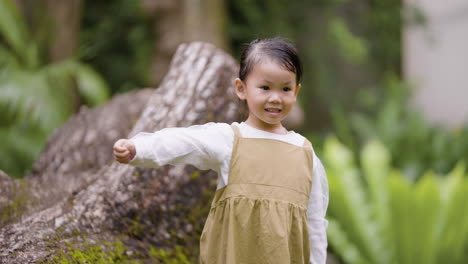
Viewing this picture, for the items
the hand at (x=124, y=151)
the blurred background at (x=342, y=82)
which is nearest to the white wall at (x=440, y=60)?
the blurred background at (x=342, y=82)

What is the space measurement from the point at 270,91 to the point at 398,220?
227cm

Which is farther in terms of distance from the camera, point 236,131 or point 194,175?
point 194,175

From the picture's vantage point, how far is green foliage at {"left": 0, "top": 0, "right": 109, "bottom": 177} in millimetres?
4125

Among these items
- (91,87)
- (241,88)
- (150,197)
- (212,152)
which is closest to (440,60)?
(91,87)

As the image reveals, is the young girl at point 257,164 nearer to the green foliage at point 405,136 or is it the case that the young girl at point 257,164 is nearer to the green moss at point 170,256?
the green moss at point 170,256

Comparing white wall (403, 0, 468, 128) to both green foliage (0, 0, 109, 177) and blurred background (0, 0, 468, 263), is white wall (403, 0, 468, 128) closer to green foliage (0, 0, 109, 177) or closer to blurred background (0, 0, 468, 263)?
blurred background (0, 0, 468, 263)

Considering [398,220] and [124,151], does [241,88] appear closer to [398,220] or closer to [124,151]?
[124,151]

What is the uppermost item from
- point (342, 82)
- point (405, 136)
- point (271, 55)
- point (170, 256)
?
point (271, 55)

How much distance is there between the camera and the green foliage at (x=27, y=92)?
13.5 ft

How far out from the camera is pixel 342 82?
6.67m

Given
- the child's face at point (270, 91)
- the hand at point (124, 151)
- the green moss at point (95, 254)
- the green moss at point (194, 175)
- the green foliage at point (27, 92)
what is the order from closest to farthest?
the hand at point (124, 151), the child's face at point (270, 91), the green moss at point (95, 254), the green moss at point (194, 175), the green foliage at point (27, 92)

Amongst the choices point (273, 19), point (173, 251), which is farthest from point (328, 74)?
point (173, 251)

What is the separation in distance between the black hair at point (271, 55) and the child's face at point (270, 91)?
2cm

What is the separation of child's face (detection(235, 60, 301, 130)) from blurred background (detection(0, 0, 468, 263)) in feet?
7.01
